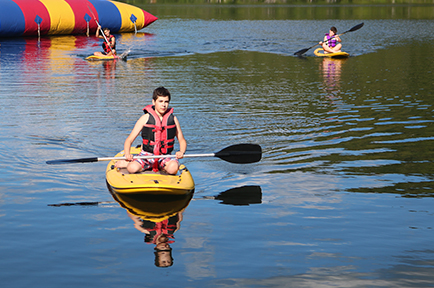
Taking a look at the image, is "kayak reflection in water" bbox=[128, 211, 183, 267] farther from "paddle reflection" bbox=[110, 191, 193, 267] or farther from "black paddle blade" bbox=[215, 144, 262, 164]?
"black paddle blade" bbox=[215, 144, 262, 164]

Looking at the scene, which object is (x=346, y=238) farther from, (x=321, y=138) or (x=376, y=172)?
(x=321, y=138)

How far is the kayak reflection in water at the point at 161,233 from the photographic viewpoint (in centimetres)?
485

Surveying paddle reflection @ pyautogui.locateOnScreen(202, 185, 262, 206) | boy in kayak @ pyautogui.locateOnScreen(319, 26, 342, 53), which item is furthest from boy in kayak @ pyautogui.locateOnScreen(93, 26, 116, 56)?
paddle reflection @ pyautogui.locateOnScreen(202, 185, 262, 206)

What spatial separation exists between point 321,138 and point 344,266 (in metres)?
5.01

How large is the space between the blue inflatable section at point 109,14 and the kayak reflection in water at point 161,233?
2904 centimetres

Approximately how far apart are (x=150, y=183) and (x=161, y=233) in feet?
3.34

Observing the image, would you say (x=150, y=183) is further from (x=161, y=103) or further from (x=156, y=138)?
(x=161, y=103)

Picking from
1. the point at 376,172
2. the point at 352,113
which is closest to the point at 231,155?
the point at 376,172

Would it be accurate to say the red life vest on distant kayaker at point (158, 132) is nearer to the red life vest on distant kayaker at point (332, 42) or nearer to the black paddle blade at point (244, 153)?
the black paddle blade at point (244, 153)

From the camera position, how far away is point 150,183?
6.36 meters

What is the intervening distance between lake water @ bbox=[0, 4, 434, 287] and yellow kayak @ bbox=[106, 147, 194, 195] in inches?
6.4

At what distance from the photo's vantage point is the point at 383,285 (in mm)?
4395

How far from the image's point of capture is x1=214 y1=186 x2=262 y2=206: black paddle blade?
6540mm

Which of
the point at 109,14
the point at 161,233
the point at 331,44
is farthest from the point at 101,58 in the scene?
the point at 161,233
